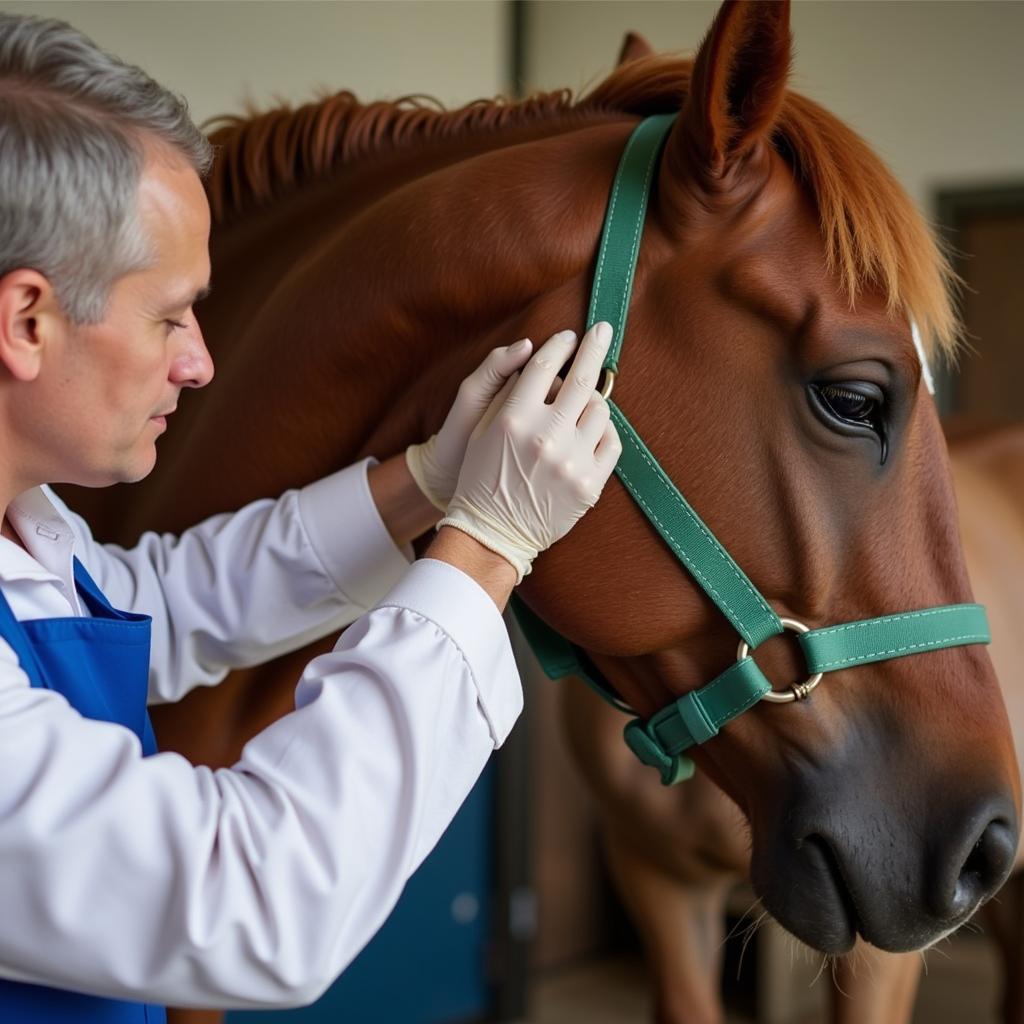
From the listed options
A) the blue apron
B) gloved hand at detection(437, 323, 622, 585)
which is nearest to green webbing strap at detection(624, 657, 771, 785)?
gloved hand at detection(437, 323, 622, 585)

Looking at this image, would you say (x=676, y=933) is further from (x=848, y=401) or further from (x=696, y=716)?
(x=848, y=401)

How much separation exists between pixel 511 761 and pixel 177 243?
7.52ft

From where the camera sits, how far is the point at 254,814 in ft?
2.22

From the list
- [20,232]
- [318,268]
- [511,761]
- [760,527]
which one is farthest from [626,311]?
[511,761]

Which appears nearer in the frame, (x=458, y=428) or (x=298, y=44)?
(x=458, y=428)

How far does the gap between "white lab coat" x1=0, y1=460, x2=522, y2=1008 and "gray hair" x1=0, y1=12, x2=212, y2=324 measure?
7.9 inches

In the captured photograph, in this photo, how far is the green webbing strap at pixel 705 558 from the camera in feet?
3.02

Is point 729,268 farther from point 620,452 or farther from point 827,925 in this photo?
point 827,925

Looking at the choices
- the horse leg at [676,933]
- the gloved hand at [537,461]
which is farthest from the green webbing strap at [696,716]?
the horse leg at [676,933]

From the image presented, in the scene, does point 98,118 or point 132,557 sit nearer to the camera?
point 98,118

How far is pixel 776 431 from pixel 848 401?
0.20 ft

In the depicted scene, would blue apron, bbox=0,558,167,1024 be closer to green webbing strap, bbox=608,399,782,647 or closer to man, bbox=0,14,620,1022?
man, bbox=0,14,620,1022

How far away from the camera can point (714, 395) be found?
0.91 m

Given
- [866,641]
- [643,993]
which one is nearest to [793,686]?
[866,641]
